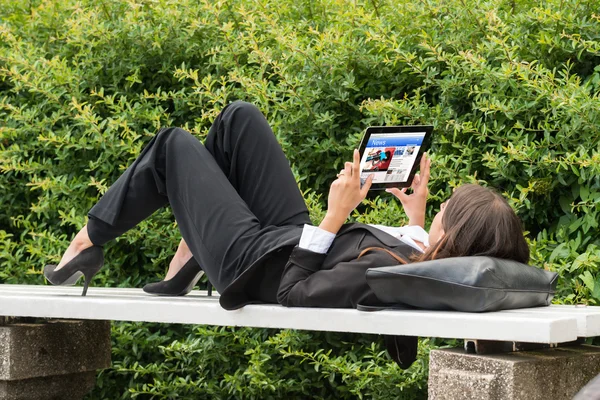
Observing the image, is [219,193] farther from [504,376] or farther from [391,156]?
[504,376]

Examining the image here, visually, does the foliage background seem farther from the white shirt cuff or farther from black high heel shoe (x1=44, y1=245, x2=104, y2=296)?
the white shirt cuff

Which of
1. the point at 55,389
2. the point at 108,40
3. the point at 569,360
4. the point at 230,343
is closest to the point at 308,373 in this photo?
the point at 230,343

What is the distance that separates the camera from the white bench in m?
2.23

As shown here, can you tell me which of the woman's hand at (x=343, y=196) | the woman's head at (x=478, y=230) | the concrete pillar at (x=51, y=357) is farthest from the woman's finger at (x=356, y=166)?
the concrete pillar at (x=51, y=357)

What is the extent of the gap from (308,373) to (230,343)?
0.41 metres

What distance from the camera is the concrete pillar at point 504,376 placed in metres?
2.26

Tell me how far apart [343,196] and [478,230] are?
1.52ft

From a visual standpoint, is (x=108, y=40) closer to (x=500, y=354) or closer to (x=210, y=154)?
(x=210, y=154)

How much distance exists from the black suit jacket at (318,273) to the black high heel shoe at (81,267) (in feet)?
2.53

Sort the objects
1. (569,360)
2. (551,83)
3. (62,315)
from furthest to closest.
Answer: (551,83), (62,315), (569,360)

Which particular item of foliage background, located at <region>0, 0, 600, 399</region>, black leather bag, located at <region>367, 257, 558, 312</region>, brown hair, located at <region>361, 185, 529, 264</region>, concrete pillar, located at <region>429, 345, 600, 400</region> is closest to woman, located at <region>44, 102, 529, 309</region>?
brown hair, located at <region>361, 185, 529, 264</region>

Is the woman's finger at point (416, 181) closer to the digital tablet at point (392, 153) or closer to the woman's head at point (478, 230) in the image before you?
the digital tablet at point (392, 153)

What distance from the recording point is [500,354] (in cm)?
242

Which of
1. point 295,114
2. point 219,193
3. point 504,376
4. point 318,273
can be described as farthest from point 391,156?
point 295,114
